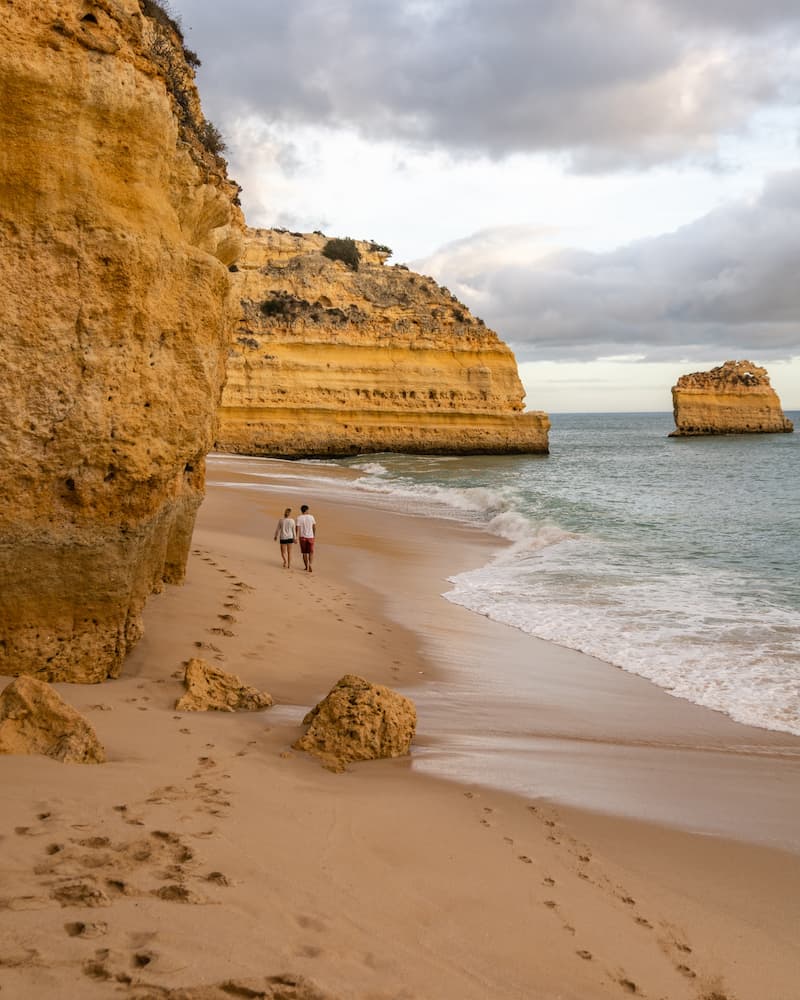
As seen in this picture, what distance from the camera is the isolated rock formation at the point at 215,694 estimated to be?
5.34 m

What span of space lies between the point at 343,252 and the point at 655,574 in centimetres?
4413

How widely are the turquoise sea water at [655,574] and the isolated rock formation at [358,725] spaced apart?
9.50 ft

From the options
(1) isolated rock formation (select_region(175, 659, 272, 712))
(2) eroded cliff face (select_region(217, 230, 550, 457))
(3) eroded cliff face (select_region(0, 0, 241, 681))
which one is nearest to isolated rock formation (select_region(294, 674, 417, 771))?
(1) isolated rock formation (select_region(175, 659, 272, 712))

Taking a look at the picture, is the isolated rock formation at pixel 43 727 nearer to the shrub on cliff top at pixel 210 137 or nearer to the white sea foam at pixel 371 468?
the shrub on cliff top at pixel 210 137

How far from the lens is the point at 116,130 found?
17.7 ft

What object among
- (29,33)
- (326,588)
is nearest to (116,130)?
(29,33)

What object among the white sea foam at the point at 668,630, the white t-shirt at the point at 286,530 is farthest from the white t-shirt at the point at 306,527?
the white sea foam at the point at 668,630

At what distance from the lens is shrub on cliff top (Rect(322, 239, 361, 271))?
51888 mm

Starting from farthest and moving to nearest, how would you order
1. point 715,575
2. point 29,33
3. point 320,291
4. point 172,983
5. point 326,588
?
1. point 320,291
2. point 715,575
3. point 326,588
4. point 29,33
5. point 172,983

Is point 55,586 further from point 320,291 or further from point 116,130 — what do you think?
point 320,291

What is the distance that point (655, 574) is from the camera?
1268cm

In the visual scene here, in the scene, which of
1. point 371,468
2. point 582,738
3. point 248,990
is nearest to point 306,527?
point 582,738

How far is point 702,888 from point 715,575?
9.71m

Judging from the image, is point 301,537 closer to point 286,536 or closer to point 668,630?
point 286,536
